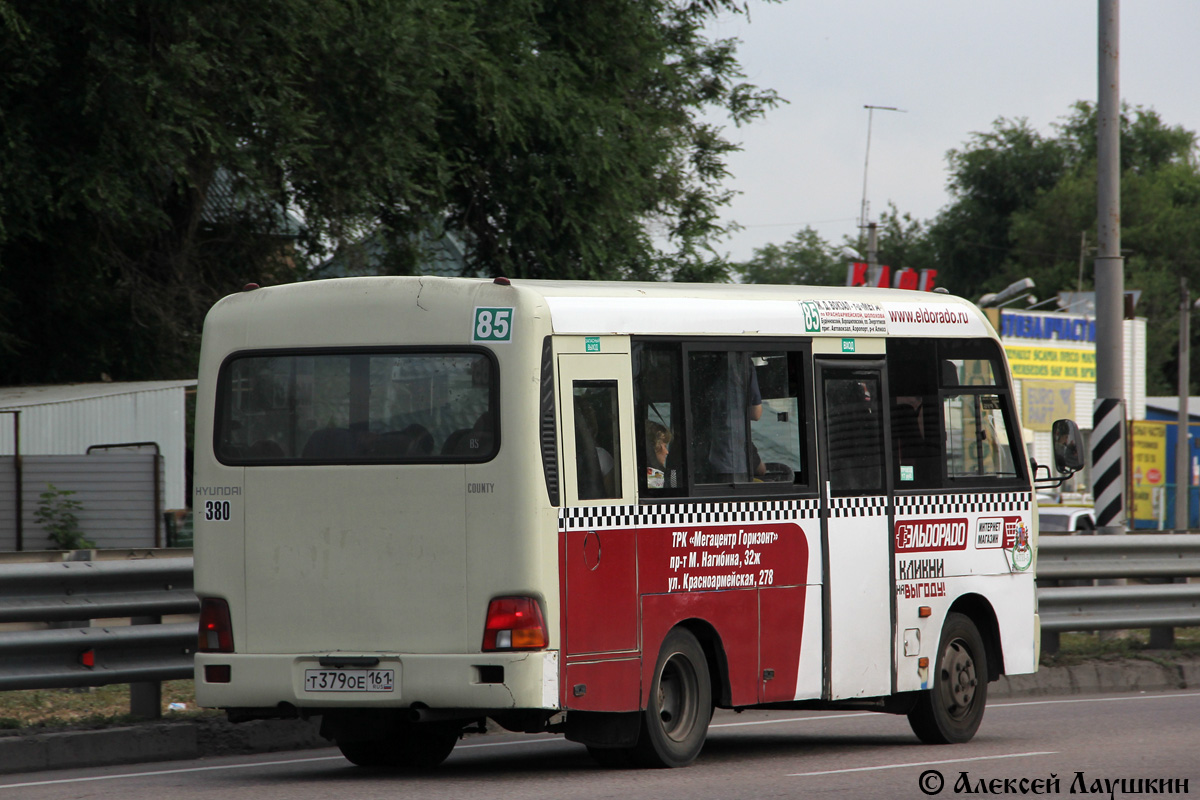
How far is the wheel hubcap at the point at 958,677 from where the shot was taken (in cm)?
1116

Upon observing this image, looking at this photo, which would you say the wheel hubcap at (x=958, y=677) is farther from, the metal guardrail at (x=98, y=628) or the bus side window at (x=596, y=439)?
the metal guardrail at (x=98, y=628)

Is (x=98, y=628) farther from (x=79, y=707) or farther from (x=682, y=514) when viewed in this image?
(x=682, y=514)

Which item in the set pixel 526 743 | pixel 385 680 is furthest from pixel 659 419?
pixel 526 743

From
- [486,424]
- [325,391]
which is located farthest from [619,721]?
[325,391]

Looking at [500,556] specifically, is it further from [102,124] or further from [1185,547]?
[102,124]

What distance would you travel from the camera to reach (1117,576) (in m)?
15.0

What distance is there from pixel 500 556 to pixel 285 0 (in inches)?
597

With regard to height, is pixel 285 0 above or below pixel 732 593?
above

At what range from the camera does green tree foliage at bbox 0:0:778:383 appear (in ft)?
70.6

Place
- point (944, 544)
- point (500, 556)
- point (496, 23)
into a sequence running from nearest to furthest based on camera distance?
point (500, 556) < point (944, 544) < point (496, 23)

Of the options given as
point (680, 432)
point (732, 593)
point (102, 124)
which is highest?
point (102, 124)

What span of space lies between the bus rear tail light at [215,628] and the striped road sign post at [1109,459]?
418 inches

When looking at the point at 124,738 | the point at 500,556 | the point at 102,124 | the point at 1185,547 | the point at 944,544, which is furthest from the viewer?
the point at 102,124

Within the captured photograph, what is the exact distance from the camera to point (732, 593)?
31.7 ft
